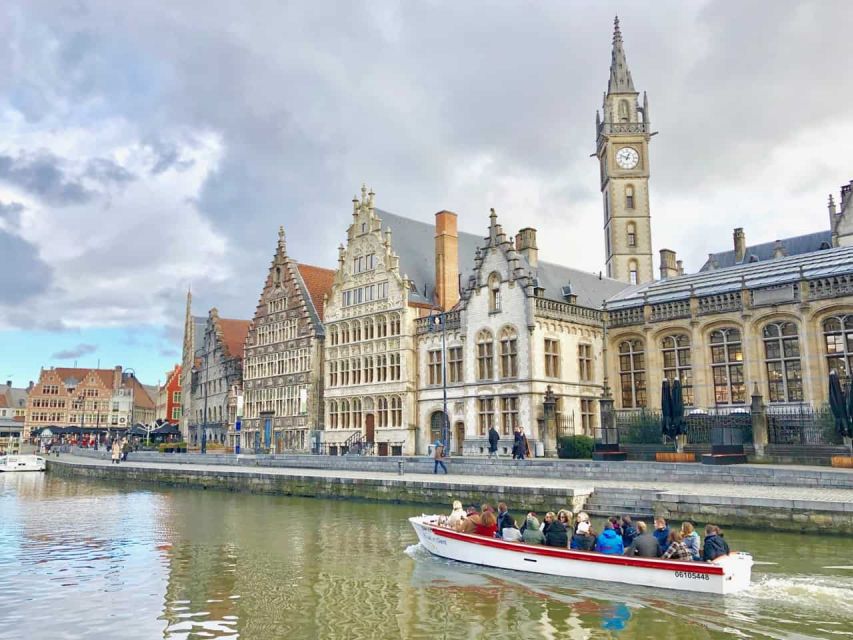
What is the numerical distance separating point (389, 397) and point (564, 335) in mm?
13218

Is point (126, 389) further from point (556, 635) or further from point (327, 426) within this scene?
point (556, 635)

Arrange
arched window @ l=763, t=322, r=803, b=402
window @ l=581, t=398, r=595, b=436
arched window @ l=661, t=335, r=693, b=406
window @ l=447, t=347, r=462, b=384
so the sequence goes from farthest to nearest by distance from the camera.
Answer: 1. window @ l=447, t=347, r=462, b=384
2. window @ l=581, t=398, r=595, b=436
3. arched window @ l=661, t=335, r=693, b=406
4. arched window @ l=763, t=322, r=803, b=402

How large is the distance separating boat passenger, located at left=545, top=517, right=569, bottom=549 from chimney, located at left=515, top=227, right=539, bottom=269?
30859mm

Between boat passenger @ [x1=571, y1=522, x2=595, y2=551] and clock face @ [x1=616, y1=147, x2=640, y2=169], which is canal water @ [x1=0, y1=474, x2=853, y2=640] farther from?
clock face @ [x1=616, y1=147, x2=640, y2=169]

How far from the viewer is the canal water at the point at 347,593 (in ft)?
40.4

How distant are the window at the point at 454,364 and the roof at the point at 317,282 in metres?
15.4

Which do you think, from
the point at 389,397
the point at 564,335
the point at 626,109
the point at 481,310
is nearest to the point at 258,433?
the point at 389,397

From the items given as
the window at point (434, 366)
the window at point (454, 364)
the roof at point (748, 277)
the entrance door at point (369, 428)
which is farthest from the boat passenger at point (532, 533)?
the entrance door at point (369, 428)

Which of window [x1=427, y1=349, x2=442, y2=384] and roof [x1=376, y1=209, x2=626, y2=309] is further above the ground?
roof [x1=376, y1=209, x2=626, y2=309]

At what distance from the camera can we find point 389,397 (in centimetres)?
4831

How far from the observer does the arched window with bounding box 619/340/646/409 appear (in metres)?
41.9

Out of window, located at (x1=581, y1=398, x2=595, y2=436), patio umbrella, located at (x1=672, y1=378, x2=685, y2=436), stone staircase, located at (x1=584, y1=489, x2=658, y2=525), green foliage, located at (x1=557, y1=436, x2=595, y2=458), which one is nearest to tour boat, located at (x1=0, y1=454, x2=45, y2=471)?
window, located at (x1=581, y1=398, x2=595, y2=436)

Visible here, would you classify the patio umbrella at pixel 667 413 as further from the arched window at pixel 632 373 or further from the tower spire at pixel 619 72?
the tower spire at pixel 619 72

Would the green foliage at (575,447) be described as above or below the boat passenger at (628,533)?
above
